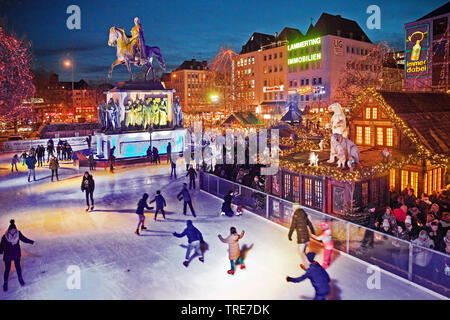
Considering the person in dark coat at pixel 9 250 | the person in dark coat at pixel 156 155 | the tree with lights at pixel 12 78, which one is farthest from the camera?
the tree with lights at pixel 12 78

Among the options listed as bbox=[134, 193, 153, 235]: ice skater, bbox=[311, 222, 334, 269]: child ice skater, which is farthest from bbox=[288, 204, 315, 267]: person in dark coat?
bbox=[134, 193, 153, 235]: ice skater

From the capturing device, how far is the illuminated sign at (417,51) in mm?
27516

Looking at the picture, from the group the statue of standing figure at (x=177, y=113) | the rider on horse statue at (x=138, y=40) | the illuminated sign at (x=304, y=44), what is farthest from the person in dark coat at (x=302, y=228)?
the illuminated sign at (x=304, y=44)

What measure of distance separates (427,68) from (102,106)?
24.3 m

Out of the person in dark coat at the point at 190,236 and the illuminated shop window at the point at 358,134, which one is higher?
the illuminated shop window at the point at 358,134

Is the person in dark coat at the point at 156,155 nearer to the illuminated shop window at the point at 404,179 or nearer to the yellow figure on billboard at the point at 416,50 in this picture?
the illuminated shop window at the point at 404,179

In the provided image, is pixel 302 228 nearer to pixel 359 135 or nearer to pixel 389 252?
pixel 389 252

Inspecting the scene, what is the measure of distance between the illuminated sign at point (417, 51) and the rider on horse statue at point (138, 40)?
20.8 m

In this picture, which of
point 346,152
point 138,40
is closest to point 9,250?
point 346,152

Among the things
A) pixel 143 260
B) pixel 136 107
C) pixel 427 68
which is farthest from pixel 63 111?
pixel 143 260

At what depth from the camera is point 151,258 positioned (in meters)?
10.9

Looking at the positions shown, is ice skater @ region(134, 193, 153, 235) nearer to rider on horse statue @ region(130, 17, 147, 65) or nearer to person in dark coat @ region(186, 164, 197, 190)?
person in dark coat @ region(186, 164, 197, 190)

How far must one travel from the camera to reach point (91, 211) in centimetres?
1565

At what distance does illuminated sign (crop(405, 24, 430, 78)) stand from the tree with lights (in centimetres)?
3723
